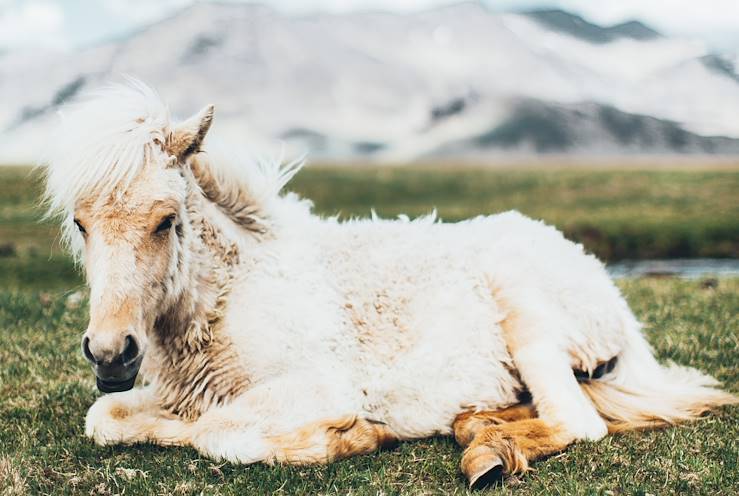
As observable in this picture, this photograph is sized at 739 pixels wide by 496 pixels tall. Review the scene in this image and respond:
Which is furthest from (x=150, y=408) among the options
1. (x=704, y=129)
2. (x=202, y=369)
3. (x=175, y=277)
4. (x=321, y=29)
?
(x=321, y=29)

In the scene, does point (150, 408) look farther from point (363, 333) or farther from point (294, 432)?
point (363, 333)

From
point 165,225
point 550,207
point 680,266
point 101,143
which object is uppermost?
point 101,143

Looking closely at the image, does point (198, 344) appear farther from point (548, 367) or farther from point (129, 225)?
point (548, 367)

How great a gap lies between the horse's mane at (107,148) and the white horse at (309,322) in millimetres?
16

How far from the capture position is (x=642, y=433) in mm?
6008

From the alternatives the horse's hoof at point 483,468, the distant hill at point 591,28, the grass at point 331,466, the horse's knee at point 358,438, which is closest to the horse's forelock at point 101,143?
the grass at point 331,466

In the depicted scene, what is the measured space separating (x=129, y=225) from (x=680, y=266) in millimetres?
24031

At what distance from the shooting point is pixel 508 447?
513 centimetres

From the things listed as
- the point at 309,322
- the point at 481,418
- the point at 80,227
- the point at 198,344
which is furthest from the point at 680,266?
the point at 80,227

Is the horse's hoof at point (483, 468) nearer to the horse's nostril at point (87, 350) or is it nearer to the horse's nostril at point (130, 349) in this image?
the horse's nostril at point (130, 349)

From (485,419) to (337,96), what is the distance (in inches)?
5713

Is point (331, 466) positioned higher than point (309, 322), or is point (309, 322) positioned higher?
point (309, 322)

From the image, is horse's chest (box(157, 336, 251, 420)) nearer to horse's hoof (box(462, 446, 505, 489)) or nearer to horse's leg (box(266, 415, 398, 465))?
horse's leg (box(266, 415, 398, 465))

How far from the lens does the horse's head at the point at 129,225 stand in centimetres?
472
